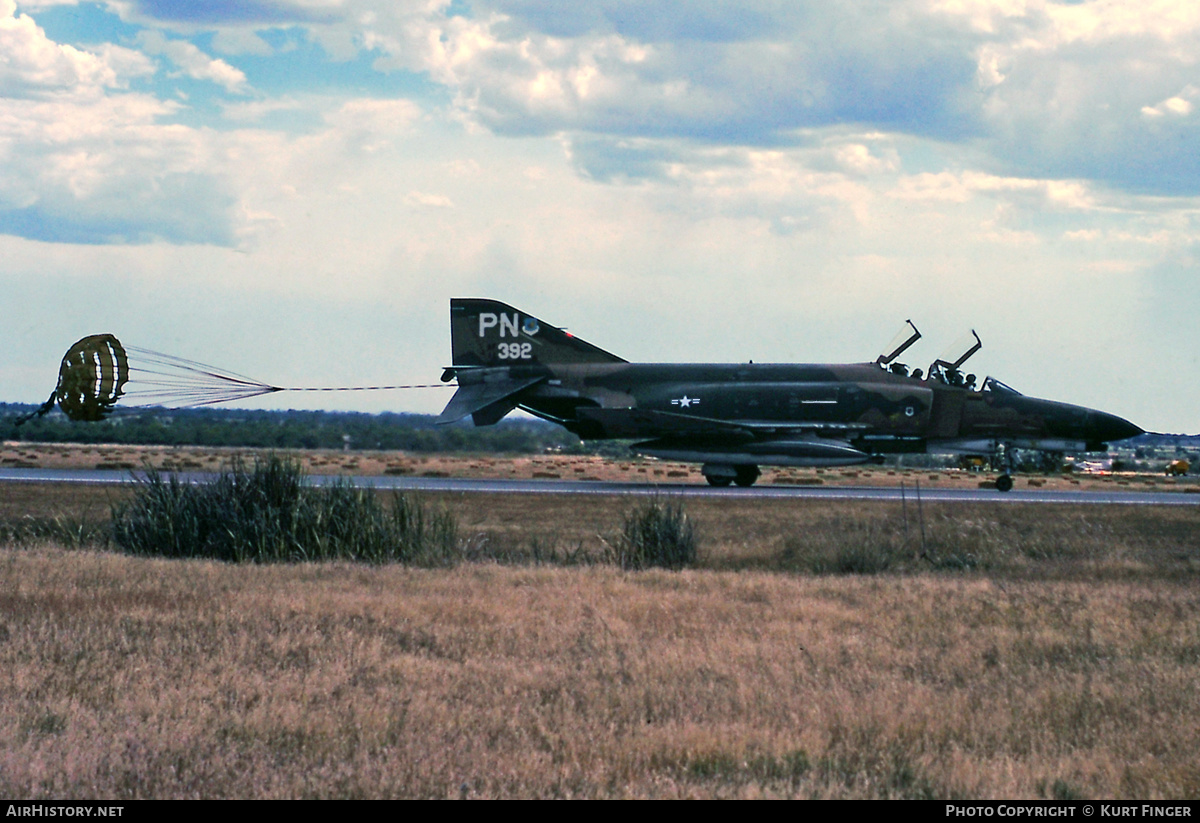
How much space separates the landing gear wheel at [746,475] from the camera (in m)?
34.0

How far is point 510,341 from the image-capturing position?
34.6m

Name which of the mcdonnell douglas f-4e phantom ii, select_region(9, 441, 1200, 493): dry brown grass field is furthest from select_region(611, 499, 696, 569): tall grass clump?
select_region(9, 441, 1200, 493): dry brown grass field

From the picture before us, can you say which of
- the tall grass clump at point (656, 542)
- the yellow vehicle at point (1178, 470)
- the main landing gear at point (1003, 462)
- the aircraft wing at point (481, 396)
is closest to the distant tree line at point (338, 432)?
the aircraft wing at point (481, 396)

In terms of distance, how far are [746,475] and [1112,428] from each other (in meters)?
9.96

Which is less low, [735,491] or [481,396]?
[481,396]

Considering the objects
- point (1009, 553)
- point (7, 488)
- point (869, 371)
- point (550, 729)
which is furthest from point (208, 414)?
point (550, 729)

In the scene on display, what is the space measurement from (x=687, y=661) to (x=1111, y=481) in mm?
39849

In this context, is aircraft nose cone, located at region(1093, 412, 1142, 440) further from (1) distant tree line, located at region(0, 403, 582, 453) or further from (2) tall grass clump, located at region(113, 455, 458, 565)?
(2) tall grass clump, located at region(113, 455, 458, 565)

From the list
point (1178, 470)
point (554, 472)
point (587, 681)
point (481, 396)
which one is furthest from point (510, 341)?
point (1178, 470)

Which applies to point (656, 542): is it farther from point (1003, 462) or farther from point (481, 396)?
point (1003, 462)

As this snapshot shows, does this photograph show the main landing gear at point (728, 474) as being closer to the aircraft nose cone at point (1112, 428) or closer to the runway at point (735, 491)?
the runway at point (735, 491)

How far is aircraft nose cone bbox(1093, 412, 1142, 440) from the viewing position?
32.9m

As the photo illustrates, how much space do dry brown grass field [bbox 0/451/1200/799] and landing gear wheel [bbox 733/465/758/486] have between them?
16.5m

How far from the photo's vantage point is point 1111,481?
4541 cm
